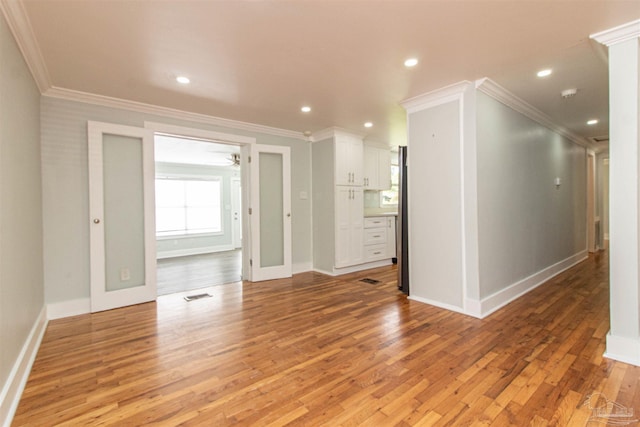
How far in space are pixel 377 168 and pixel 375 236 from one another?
1355mm

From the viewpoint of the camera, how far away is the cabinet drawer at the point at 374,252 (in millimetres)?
5379

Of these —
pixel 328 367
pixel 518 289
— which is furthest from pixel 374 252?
pixel 328 367

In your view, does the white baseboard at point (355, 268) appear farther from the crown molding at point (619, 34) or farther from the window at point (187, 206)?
the window at point (187, 206)

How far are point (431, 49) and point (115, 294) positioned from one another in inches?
158

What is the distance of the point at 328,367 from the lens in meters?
2.13

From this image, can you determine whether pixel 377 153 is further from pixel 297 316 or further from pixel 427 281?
pixel 297 316

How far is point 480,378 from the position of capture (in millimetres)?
1977

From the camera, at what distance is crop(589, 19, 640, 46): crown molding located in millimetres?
2066

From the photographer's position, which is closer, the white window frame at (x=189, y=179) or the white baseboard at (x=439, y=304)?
the white baseboard at (x=439, y=304)

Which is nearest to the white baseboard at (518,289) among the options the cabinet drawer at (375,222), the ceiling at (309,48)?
the ceiling at (309,48)

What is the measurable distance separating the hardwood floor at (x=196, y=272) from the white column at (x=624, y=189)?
433 cm

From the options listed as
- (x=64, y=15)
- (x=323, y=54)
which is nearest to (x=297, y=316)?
(x=323, y=54)

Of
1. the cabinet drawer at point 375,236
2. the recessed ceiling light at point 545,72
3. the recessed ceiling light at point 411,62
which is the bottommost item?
the cabinet drawer at point 375,236

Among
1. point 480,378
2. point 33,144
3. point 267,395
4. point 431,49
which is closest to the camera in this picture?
point 267,395
